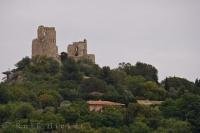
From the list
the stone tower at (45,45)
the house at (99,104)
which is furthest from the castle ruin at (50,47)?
the house at (99,104)

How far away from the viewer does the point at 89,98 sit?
10162 cm

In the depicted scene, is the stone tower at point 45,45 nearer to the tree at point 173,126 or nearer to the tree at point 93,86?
the tree at point 93,86

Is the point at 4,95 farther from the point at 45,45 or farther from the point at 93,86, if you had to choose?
the point at 45,45

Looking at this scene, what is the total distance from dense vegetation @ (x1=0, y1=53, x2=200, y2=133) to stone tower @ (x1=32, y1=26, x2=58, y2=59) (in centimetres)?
92

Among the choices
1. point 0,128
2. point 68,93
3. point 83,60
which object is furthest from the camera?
point 83,60

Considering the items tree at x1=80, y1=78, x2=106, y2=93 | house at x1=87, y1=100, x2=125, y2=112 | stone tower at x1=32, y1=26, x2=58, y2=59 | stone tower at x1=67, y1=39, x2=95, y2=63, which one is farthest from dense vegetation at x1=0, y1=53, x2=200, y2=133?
stone tower at x1=67, y1=39, x2=95, y2=63

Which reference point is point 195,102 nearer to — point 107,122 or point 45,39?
point 107,122

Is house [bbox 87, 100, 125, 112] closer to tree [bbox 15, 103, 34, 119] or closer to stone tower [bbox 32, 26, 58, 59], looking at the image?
tree [bbox 15, 103, 34, 119]

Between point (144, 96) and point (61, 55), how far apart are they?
803cm

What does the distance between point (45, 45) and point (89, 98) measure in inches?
335

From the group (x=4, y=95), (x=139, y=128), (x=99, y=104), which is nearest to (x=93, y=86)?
(x=99, y=104)

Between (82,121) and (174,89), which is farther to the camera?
(174,89)

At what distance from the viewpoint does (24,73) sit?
105625 mm

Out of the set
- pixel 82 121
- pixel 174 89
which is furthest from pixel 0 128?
pixel 174 89
